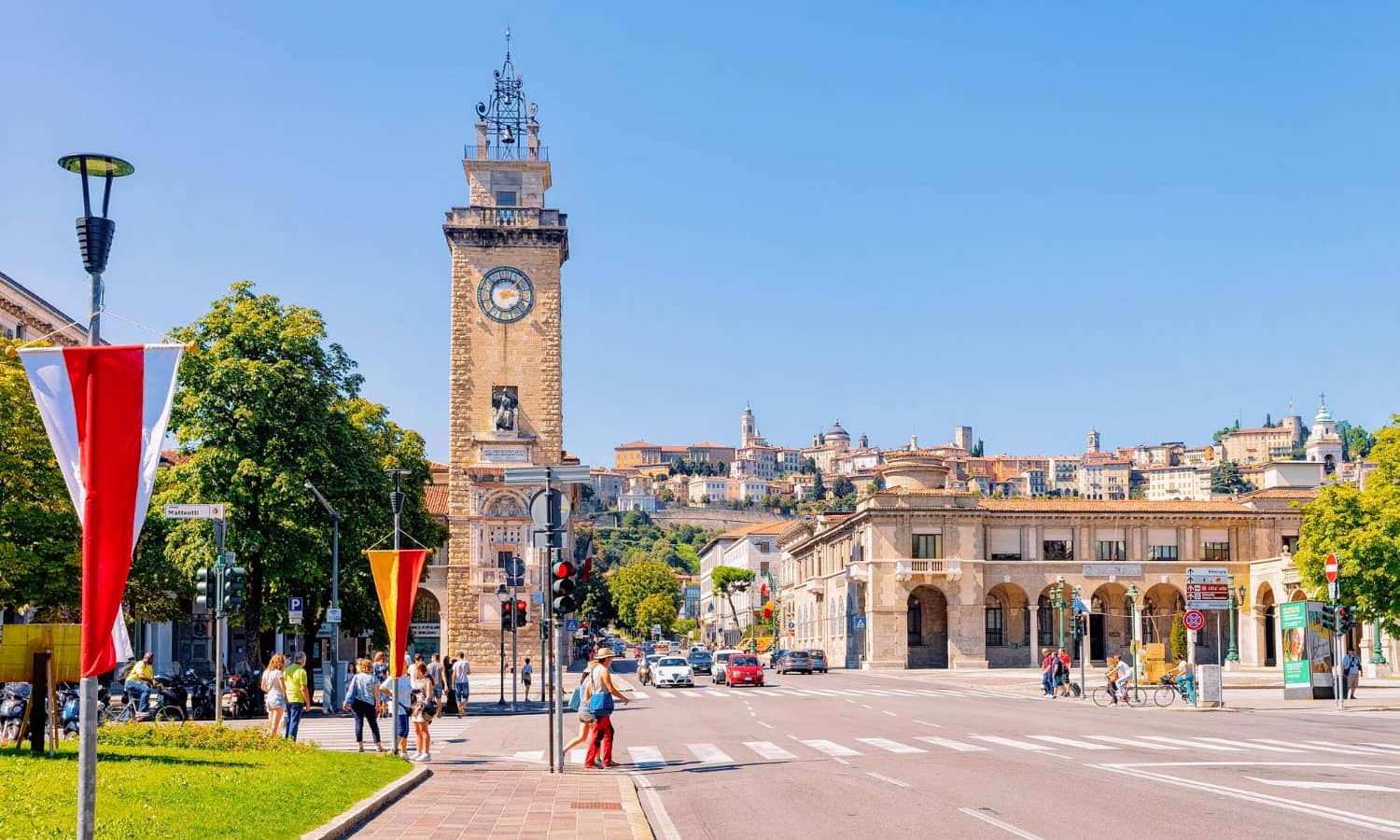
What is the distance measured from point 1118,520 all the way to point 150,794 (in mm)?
74917

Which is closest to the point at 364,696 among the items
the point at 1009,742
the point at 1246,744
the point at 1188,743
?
the point at 1009,742

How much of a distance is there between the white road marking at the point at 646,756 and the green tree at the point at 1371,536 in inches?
1292

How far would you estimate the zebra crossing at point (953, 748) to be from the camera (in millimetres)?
22797

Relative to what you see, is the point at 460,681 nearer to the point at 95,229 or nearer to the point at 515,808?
the point at 515,808

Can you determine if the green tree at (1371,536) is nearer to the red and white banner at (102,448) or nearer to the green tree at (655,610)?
the red and white banner at (102,448)

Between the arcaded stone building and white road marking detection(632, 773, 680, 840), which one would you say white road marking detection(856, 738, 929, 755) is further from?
the arcaded stone building

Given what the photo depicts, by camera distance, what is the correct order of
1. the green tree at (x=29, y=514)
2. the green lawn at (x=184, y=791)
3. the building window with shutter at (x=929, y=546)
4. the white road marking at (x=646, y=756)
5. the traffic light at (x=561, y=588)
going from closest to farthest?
the green lawn at (x=184, y=791), the traffic light at (x=561, y=588), the white road marking at (x=646, y=756), the green tree at (x=29, y=514), the building window with shutter at (x=929, y=546)

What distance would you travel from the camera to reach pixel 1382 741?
25.1 meters

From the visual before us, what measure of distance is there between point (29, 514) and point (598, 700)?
23.0m

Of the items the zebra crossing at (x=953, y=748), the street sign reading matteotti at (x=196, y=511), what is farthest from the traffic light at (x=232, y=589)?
the zebra crossing at (x=953, y=748)

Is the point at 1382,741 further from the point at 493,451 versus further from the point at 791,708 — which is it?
the point at 493,451

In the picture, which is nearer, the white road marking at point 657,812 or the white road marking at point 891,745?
the white road marking at point 657,812

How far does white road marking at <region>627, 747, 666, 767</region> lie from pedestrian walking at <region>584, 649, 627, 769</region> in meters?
1.05

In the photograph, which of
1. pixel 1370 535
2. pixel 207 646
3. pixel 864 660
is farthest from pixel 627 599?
pixel 1370 535
